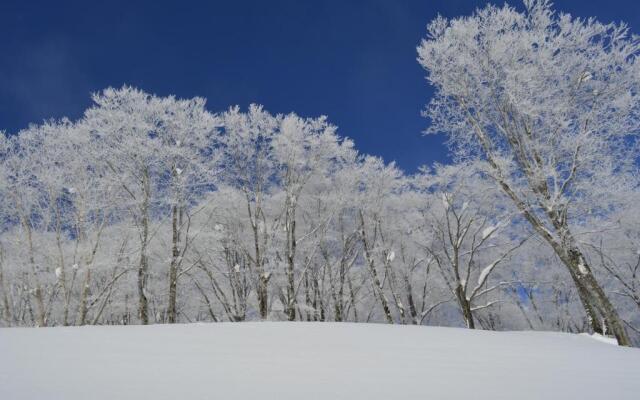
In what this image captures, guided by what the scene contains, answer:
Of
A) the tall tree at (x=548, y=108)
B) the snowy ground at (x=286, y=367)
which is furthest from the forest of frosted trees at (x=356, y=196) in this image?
the snowy ground at (x=286, y=367)

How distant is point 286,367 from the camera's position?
362cm

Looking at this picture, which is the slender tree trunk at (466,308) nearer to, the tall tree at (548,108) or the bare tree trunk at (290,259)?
the tall tree at (548,108)

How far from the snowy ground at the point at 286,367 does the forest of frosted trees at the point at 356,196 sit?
652cm

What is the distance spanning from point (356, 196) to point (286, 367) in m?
17.2

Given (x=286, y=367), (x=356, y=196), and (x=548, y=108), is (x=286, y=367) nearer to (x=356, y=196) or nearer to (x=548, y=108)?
(x=548, y=108)

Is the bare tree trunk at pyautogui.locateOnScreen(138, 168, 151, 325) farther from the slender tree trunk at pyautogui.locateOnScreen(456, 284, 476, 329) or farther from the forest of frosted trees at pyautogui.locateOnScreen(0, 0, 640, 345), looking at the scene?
the slender tree trunk at pyautogui.locateOnScreen(456, 284, 476, 329)

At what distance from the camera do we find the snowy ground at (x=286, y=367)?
2.73m

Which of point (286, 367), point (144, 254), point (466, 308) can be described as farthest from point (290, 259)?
point (286, 367)

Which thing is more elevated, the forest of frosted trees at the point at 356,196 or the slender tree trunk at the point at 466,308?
the forest of frosted trees at the point at 356,196

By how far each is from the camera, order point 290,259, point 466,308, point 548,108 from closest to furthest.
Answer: point 548,108 < point 466,308 < point 290,259

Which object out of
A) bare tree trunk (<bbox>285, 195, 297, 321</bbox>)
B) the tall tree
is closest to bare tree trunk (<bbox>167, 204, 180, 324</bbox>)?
bare tree trunk (<bbox>285, 195, 297, 321</bbox>)

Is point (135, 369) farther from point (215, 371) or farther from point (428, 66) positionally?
point (428, 66)

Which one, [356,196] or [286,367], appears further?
[356,196]

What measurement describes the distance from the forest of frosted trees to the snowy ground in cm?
652
